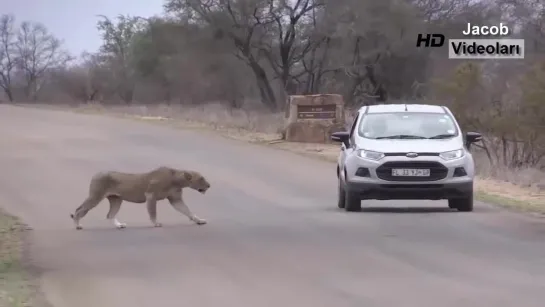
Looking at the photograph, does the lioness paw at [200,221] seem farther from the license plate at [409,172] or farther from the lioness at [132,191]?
the license plate at [409,172]

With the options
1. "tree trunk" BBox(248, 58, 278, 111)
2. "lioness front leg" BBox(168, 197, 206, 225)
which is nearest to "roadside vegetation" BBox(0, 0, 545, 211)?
"tree trunk" BBox(248, 58, 278, 111)

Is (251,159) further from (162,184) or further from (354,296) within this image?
(354,296)

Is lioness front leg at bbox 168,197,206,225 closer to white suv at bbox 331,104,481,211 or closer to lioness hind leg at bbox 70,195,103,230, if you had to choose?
lioness hind leg at bbox 70,195,103,230

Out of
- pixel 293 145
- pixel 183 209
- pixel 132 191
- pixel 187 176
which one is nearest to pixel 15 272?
pixel 132 191

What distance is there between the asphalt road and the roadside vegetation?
8.58 m

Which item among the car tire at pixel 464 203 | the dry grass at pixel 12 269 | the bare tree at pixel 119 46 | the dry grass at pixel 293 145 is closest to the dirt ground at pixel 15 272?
the dry grass at pixel 12 269

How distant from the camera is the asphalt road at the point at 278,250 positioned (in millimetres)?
8734

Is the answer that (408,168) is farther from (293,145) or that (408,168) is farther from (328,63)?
(328,63)

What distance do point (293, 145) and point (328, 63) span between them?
67.6 feet

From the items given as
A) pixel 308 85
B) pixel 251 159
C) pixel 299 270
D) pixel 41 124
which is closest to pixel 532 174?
pixel 251 159

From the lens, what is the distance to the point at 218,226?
1407 centimetres

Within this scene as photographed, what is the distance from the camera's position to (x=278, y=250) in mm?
11445

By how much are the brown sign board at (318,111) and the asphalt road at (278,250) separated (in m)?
9.51

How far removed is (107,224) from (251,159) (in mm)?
12104
